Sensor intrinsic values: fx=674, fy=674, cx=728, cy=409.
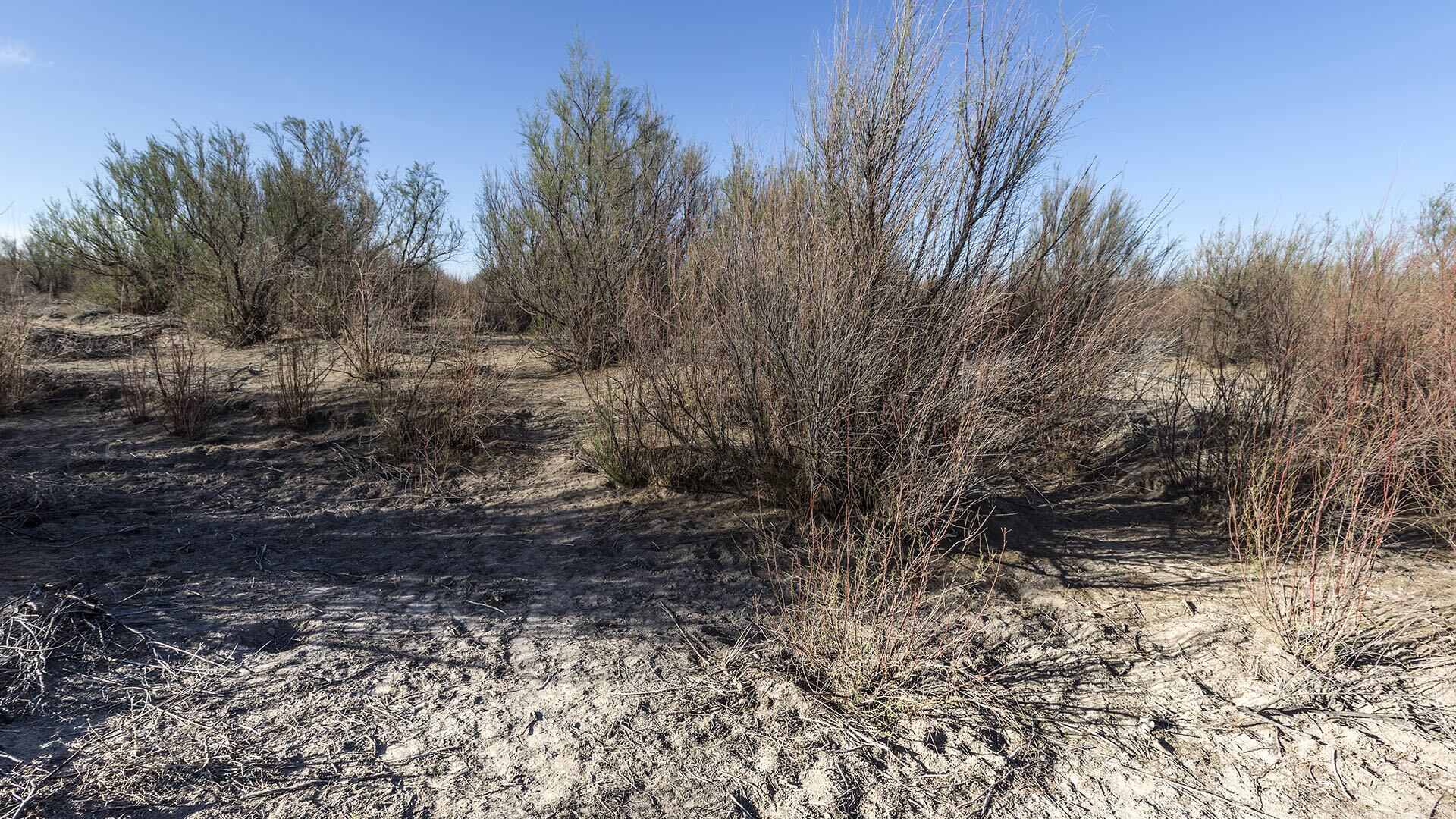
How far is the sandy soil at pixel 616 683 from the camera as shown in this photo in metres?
2.18

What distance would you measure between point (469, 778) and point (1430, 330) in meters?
4.94

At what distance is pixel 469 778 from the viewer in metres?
2.19

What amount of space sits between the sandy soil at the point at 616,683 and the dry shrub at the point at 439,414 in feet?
2.65

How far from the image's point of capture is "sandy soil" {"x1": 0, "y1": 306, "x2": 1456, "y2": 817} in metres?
2.18

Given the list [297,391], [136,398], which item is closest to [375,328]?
[297,391]

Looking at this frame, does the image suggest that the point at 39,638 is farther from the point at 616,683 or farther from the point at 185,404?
the point at 185,404

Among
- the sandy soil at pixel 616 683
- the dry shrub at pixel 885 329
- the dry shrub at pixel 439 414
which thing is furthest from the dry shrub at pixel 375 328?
the dry shrub at pixel 885 329

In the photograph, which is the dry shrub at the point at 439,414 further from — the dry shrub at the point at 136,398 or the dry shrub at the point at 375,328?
the dry shrub at the point at 136,398

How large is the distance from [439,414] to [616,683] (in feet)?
11.2

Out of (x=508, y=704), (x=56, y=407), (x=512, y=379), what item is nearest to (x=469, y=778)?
(x=508, y=704)

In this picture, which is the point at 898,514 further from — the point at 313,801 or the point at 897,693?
the point at 313,801

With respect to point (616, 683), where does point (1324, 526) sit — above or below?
above

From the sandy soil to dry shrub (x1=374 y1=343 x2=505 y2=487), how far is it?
31.8 inches

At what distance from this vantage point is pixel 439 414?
213 inches
